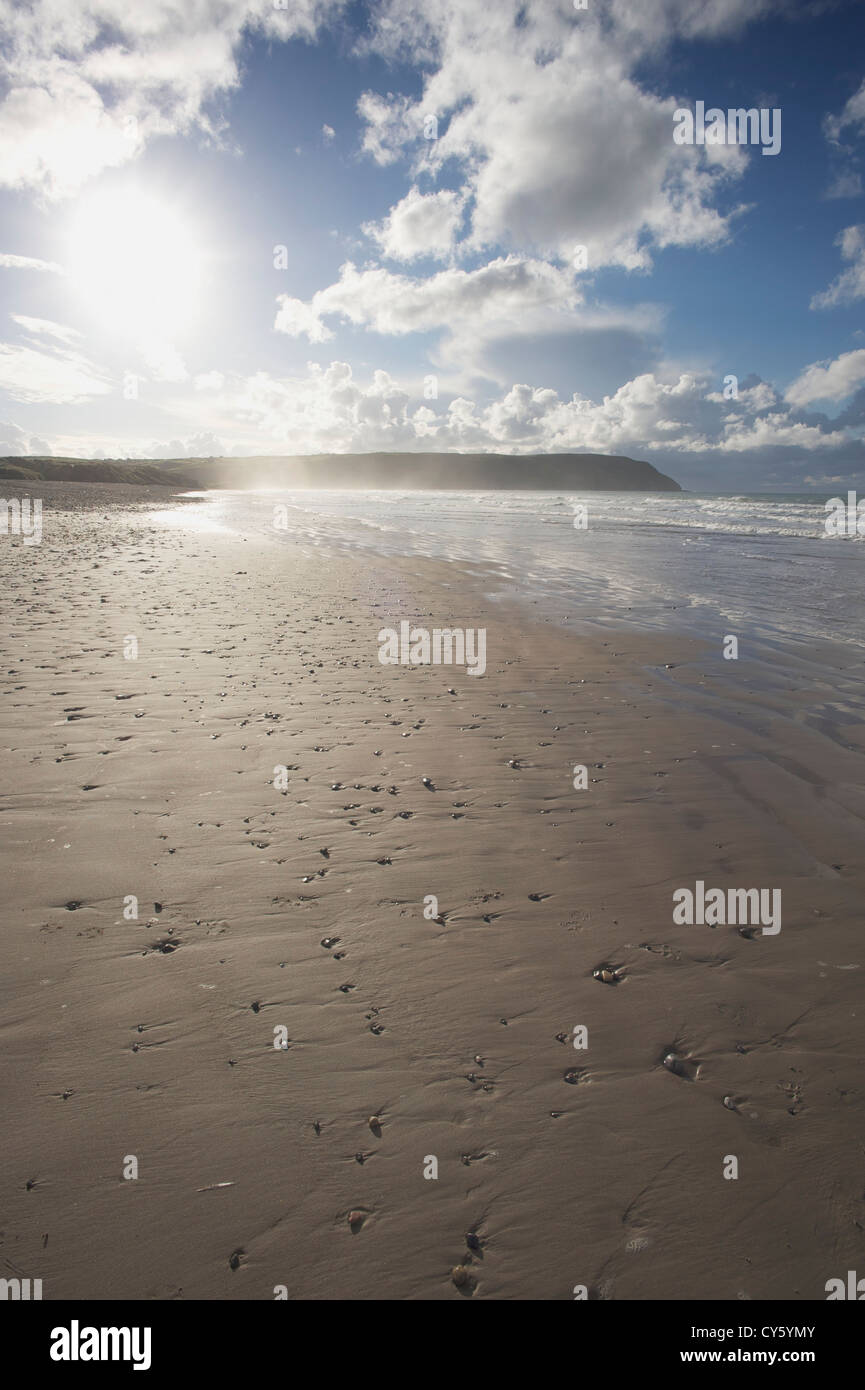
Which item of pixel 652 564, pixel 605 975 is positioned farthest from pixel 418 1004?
pixel 652 564

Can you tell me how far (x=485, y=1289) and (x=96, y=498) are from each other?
5975 centimetres

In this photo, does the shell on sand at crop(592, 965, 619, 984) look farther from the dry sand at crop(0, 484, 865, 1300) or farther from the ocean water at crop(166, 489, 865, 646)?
the ocean water at crop(166, 489, 865, 646)

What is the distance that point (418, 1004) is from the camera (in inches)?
156

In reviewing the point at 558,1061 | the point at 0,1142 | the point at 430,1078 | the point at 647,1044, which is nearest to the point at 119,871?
the point at 0,1142

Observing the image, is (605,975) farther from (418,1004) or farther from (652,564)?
(652,564)

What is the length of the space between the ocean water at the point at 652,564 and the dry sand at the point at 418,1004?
7514 mm

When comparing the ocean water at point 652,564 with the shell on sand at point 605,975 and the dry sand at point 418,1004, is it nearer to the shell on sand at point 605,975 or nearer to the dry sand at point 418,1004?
the dry sand at point 418,1004

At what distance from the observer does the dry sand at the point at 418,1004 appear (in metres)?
2.76

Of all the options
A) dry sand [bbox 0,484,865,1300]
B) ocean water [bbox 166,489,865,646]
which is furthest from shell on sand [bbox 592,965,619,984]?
ocean water [bbox 166,489,865,646]

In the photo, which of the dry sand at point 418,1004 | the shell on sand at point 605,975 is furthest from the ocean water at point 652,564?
the shell on sand at point 605,975

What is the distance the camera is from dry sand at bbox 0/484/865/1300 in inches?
109

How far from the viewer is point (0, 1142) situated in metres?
3.02

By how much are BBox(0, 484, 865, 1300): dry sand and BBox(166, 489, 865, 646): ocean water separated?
24.7 ft
